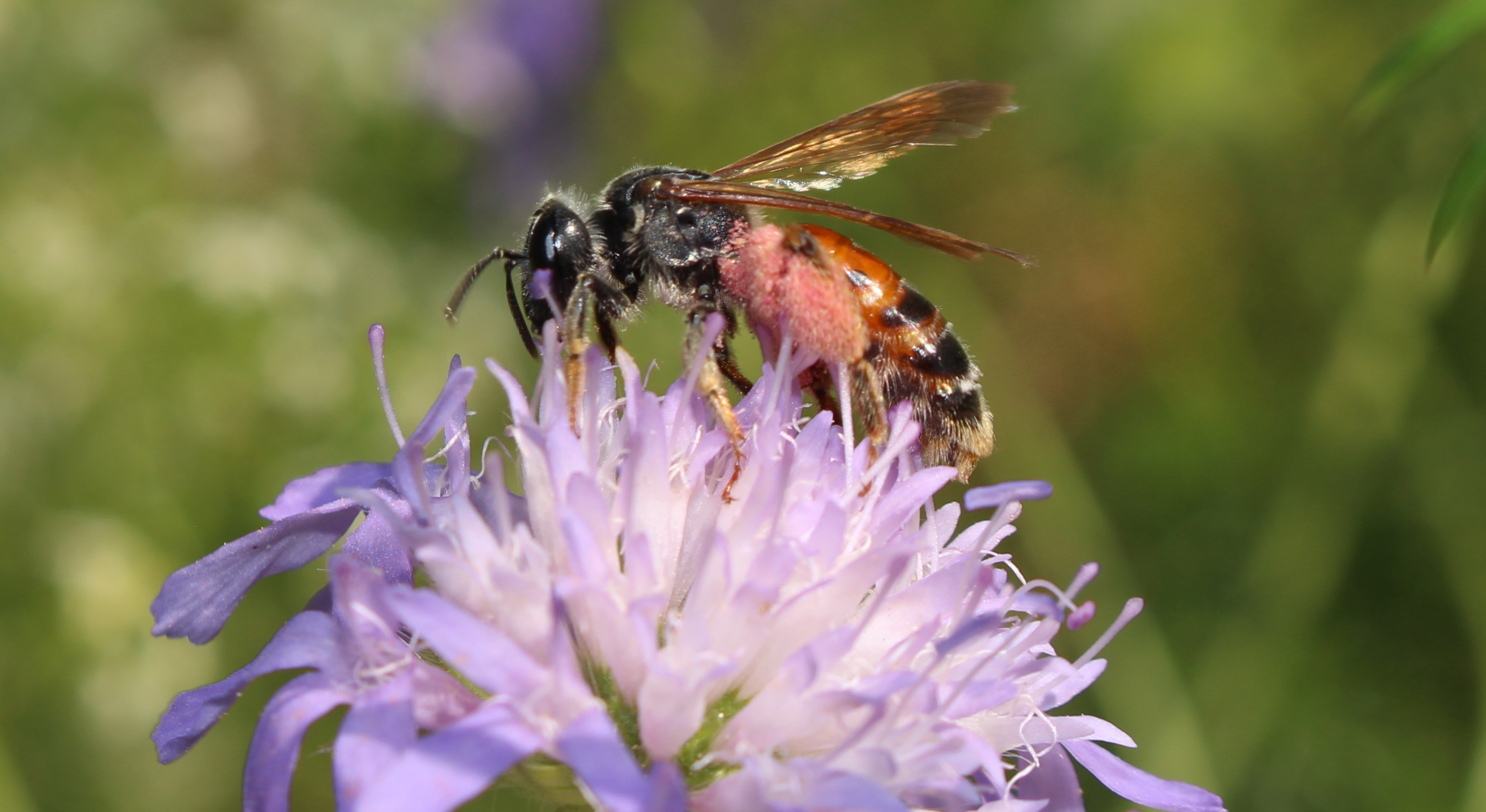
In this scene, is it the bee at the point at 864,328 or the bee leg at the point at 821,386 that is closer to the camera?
the bee at the point at 864,328

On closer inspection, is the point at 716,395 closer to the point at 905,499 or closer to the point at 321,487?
the point at 905,499

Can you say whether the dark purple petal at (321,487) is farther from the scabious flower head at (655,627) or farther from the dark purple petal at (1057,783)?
the dark purple petal at (1057,783)

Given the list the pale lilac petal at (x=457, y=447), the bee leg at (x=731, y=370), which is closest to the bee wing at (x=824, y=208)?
the bee leg at (x=731, y=370)

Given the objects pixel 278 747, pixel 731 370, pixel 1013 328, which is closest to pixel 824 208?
pixel 731 370

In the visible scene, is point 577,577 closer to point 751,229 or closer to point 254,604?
point 751,229

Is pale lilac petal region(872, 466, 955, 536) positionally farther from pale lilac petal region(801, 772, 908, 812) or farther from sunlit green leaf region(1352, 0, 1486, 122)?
sunlit green leaf region(1352, 0, 1486, 122)

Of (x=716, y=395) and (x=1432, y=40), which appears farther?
(x=716, y=395)
